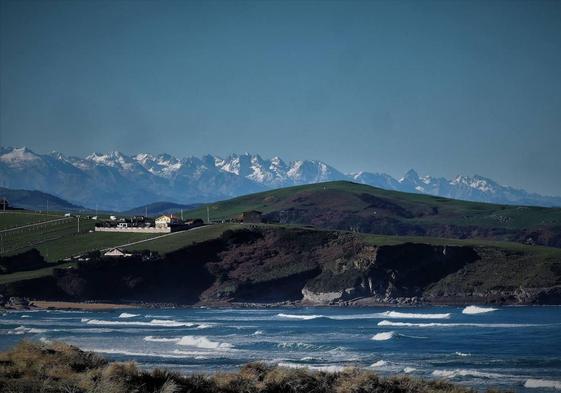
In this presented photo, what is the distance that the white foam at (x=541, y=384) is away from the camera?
156 ft

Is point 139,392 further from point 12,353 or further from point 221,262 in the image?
point 221,262

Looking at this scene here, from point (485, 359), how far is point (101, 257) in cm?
8831

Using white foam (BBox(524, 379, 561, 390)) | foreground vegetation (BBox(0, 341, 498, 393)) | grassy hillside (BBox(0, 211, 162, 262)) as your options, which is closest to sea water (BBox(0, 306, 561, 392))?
white foam (BBox(524, 379, 561, 390))

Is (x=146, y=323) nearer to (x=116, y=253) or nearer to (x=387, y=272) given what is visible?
(x=116, y=253)

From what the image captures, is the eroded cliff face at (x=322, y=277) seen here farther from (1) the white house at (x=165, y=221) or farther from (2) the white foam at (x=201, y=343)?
(2) the white foam at (x=201, y=343)

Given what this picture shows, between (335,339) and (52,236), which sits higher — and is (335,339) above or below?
below

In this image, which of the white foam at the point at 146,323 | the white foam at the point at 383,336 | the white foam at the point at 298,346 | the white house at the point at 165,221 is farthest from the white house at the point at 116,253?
the white foam at the point at 298,346

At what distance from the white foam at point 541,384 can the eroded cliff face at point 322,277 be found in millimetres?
83604

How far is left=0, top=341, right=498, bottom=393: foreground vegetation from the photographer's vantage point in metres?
27.8

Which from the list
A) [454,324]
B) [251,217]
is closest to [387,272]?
[251,217]

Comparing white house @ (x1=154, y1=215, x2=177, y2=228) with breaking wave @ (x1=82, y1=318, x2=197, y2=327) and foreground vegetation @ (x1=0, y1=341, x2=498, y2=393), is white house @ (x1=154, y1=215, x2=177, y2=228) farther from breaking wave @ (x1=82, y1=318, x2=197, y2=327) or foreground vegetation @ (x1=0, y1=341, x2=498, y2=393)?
foreground vegetation @ (x1=0, y1=341, x2=498, y2=393)

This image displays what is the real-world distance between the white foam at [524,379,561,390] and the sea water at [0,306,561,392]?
47mm

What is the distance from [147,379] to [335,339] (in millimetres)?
46954

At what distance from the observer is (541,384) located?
1912 inches
